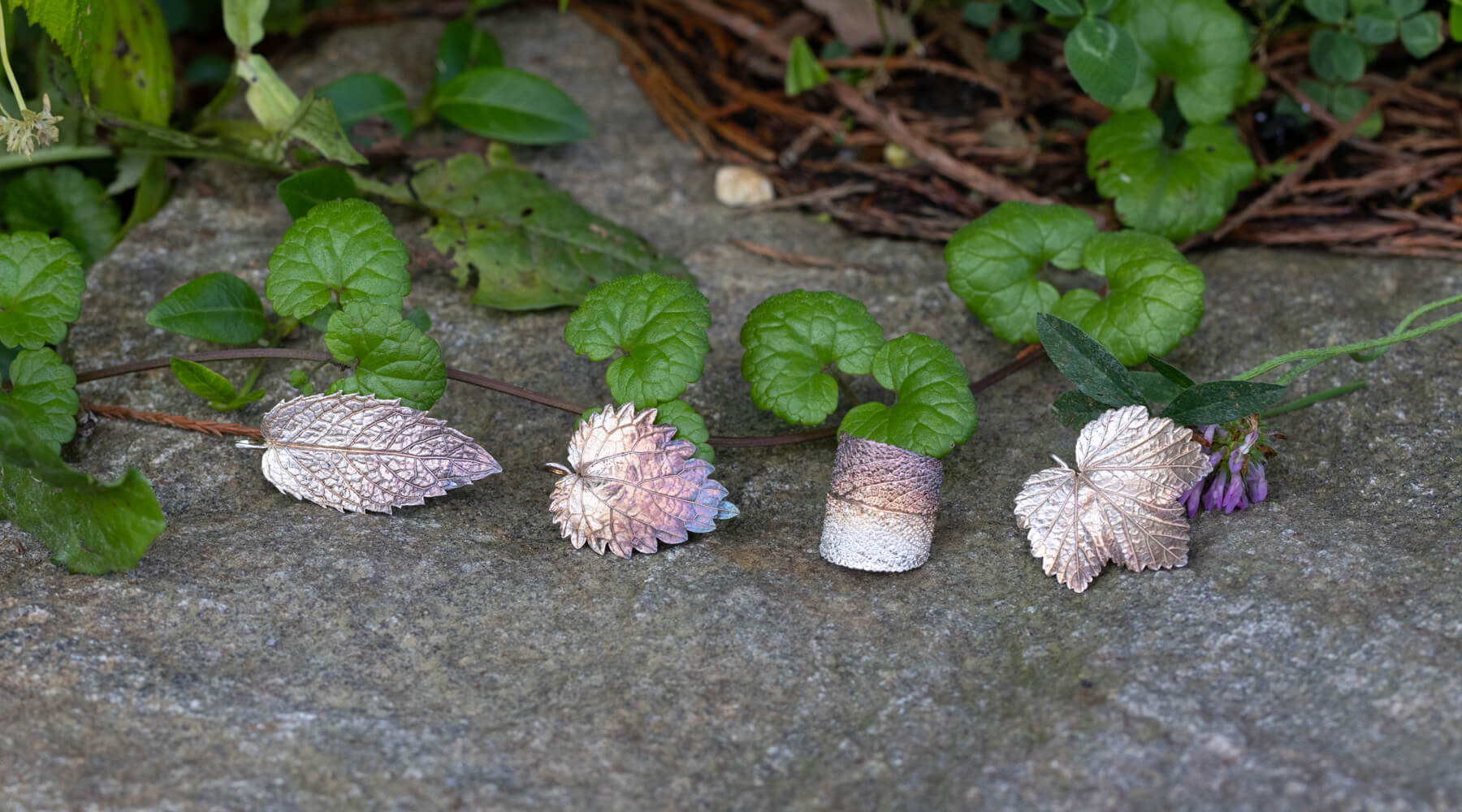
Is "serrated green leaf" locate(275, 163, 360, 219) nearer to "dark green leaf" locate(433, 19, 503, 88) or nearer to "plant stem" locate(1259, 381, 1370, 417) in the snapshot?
"dark green leaf" locate(433, 19, 503, 88)

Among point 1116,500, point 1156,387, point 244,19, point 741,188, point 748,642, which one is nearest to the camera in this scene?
point 748,642

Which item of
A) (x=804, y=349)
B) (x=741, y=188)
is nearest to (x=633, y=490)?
(x=804, y=349)

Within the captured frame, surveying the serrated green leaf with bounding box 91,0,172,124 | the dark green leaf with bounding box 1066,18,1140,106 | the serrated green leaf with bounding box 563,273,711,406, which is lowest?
the serrated green leaf with bounding box 563,273,711,406

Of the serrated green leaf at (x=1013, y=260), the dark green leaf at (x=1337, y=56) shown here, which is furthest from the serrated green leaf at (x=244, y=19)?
the dark green leaf at (x=1337, y=56)

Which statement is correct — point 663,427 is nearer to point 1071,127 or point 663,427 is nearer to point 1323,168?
point 1071,127

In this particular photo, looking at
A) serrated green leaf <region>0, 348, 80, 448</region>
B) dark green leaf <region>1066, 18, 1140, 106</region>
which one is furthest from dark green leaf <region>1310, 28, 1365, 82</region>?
serrated green leaf <region>0, 348, 80, 448</region>

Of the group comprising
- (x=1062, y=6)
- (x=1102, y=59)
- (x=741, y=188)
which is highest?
(x=1062, y=6)

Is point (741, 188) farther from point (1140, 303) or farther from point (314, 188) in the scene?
point (1140, 303)

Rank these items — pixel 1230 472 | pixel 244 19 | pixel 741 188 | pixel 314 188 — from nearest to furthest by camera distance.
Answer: pixel 1230 472, pixel 314 188, pixel 244 19, pixel 741 188
